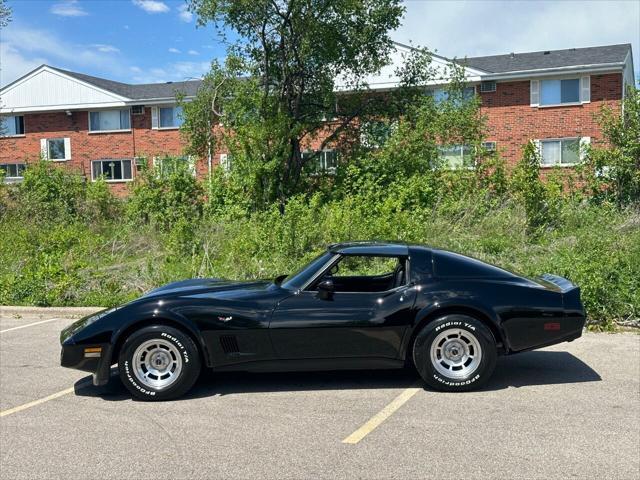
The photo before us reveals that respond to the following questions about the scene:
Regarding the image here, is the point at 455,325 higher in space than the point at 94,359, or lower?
higher

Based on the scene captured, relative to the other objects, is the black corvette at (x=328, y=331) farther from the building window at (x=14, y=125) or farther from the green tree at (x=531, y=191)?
the building window at (x=14, y=125)

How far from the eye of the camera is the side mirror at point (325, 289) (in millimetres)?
5641

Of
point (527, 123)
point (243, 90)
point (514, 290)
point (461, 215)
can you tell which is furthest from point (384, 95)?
point (514, 290)

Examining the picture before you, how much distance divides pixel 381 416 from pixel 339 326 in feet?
2.95

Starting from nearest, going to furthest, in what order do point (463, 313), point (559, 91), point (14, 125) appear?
point (463, 313) < point (559, 91) < point (14, 125)

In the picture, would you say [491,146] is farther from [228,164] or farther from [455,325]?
[455,325]

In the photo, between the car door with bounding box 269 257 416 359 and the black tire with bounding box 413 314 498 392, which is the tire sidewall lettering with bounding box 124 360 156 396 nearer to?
the car door with bounding box 269 257 416 359

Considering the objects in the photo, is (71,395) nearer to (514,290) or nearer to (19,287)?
(514,290)

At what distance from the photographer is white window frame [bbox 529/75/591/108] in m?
27.3

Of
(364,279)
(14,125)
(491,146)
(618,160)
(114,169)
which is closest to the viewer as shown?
(364,279)

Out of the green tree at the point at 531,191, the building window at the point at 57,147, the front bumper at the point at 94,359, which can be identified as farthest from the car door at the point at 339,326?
the building window at the point at 57,147

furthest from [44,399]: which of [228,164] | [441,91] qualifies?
[441,91]

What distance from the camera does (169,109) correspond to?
1375 inches

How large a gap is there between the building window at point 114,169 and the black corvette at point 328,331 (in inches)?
1248
